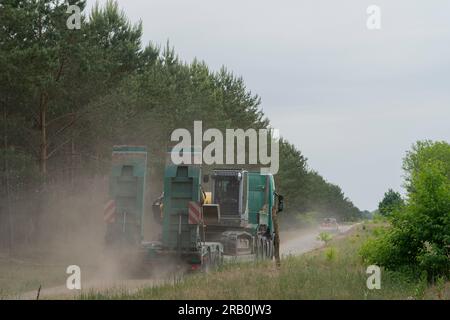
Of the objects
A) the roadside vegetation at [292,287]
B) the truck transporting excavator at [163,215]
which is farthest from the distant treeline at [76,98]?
the roadside vegetation at [292,287]

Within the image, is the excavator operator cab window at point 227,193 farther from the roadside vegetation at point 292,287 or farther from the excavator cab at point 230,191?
the roadside vegetation at point 292,287

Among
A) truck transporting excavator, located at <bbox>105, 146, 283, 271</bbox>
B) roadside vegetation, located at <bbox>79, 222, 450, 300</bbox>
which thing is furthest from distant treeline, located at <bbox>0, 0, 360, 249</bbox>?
roadside vegetation, located at <bbox>79, 222, 450, 300</bbox>

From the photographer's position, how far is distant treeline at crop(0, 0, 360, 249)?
29.1m

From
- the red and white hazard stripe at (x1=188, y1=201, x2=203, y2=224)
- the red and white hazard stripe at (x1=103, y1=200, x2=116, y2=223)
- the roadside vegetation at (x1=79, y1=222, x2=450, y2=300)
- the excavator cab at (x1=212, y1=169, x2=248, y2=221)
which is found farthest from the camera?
the excavator cab at (x1=212, y1=169, x2=248, y2=221)

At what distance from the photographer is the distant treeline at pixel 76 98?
95.3ft

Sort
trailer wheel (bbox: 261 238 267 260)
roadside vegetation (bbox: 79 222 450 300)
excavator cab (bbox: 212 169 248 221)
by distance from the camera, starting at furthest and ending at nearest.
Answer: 1. trailer wheel (bbox: 261 238 267 260)
2. excavator cab (bbox: 212 169 248 221)
3. roadside vegetation (bbox: 79 222 450 300)

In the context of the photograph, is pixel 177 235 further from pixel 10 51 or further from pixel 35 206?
pixel 35 206

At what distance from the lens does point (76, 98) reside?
37.1 meters

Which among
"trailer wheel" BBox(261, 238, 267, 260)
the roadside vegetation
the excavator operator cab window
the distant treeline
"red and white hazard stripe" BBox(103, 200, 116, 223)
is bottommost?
the roadside vegetation

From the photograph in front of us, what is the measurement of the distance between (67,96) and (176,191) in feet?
49.5

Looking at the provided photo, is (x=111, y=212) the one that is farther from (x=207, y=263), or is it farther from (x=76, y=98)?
(x=76, y=98)

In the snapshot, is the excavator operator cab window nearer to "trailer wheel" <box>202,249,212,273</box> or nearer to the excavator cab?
the excavator cab

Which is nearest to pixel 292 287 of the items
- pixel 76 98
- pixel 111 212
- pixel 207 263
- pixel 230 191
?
pixel 207 263
